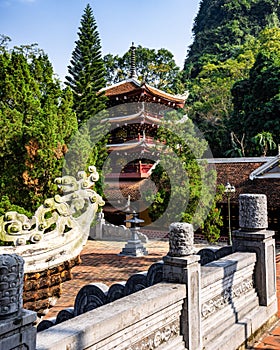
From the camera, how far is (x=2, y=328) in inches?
55.7

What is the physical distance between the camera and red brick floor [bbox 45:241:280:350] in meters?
6.31

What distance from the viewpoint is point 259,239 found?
3701 millimetres

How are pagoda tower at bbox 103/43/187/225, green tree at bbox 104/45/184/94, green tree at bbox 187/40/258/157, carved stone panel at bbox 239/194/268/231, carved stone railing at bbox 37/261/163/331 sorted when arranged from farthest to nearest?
green tree at bbox 104/45/184/94
green tree at bbox 187/40/258/157
pagoda tower at bbox 103/43/187/225
carved stone panel at bbox 239/194/268/231
carved stone railing at bbox 37/261/163/331

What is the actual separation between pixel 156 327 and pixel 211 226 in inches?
323

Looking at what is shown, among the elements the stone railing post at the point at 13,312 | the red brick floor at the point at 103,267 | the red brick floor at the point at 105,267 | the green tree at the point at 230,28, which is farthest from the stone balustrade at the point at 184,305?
the green tree at the point at 230,28

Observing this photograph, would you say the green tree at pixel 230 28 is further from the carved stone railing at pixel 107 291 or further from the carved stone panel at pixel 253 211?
the carved stone railing at pixel 107 291

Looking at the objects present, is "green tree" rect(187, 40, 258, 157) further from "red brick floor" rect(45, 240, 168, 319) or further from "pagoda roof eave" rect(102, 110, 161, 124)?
"red brick floor" rect(45, 240, 168, 319)

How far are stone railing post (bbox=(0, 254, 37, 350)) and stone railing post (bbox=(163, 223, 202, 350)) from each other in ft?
4.07

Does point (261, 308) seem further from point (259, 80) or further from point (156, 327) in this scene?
point (259, 80)

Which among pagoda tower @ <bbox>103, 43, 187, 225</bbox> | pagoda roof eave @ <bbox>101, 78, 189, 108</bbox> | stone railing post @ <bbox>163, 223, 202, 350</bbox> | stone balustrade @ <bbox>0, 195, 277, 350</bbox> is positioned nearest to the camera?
stone balustrade @ <bbox>0, 195, 277, 350</bbox>

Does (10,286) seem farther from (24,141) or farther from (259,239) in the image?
(24,141)

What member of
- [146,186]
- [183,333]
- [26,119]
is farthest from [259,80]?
[183,333]

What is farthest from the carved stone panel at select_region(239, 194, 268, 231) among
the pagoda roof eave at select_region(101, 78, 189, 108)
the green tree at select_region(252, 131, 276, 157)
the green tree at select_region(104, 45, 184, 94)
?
the green tree at select_region(104, 45, 184, 94)

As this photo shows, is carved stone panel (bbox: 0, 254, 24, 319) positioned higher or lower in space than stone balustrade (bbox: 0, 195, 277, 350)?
higher
